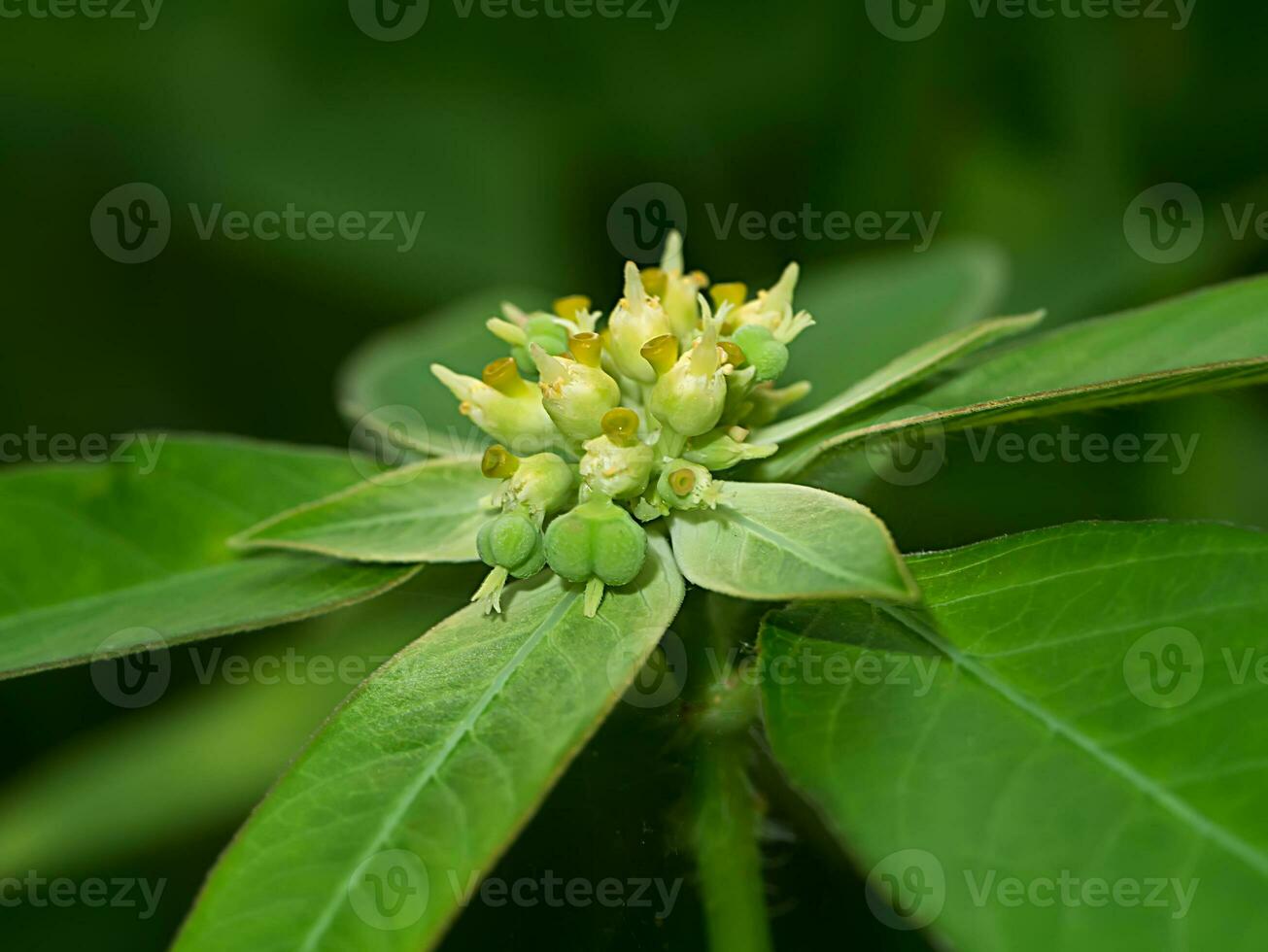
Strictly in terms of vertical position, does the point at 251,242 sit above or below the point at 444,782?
above

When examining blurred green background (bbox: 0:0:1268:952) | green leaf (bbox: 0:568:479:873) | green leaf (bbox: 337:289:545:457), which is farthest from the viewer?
blurred green background (bbox: 0:0:1268:952)

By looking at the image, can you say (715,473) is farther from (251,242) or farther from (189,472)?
(251,242)

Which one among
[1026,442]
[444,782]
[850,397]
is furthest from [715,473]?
[1026,442]

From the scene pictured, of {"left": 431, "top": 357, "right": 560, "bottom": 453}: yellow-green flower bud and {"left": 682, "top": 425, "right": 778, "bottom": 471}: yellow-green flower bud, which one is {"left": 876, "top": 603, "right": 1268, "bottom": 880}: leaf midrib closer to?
{"left": 682, "top": 425, "right": 778, "bottom": 471}: yellow-green flower bud

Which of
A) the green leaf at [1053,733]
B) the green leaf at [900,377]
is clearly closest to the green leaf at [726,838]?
the green leaf at [1053,733]

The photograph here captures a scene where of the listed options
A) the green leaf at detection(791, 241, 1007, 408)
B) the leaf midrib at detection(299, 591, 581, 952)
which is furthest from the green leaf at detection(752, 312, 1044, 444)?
the green leaf at detection(791, 241, 1007, 408)

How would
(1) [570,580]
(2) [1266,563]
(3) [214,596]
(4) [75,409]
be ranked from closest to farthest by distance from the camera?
(2) [1266,563]
(1) [570,580]
(3) [214,596]
(4) [75,409]
